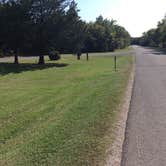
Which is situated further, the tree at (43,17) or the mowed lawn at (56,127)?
the tree at (43,17)

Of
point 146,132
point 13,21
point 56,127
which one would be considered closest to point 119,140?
point 146,132

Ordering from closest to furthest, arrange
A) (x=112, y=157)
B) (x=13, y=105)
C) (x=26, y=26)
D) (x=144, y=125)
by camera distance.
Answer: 1. (x=112, y=157)
2. (x=144, y=125)
3. (x=13, y=105)
4. (x=26, y=26)

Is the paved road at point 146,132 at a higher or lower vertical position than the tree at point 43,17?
lower

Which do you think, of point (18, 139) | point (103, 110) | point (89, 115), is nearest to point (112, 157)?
point (18, 139)

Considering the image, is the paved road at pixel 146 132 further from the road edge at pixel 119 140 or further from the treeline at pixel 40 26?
the treeline at pixel 40 26

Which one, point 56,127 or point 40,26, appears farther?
point 40,26

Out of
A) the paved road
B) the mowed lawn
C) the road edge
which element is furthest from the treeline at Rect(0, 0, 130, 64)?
the road edge

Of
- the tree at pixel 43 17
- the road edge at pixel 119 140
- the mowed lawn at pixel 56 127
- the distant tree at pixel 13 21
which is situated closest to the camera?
the road edge at pixel 119 140

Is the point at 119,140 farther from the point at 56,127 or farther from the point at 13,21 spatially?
the point at 13,21

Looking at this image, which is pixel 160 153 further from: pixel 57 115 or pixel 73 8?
pixel 73 8

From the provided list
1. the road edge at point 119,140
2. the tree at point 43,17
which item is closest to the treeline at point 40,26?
the tree at point 43,17

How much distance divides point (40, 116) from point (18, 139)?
2309 mm

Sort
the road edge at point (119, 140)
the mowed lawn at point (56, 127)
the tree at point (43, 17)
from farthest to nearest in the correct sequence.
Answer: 1. the tree at point (43, 17)
2. the mowed lawn at point (56, 127)
3. the road edge at point (119, 140)

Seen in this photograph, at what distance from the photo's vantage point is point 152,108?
422 inches
